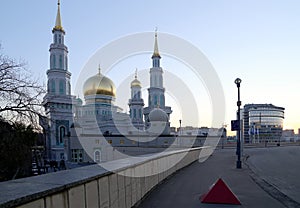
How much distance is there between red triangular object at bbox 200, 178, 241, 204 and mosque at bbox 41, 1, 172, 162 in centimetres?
3675

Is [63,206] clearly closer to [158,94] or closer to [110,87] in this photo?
[110,87]

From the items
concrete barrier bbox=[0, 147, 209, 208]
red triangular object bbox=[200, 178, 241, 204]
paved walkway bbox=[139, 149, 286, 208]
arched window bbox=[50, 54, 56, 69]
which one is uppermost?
arched window bbox=[50, 54, 56, 69]

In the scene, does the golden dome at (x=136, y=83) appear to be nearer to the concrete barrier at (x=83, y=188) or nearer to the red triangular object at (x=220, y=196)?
the concrete barrier at (x=83, y=188)

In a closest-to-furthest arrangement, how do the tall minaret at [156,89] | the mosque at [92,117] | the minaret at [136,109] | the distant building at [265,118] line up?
the mosque at [92,117], the minaret at [136,109], the tall minaret at [156,89], the distant building at [265,118]

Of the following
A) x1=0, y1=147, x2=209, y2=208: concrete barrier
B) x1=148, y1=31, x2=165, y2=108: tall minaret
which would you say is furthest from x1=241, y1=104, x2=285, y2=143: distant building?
x1=0, y1=147, x2=209, y2=208: concrete barrier

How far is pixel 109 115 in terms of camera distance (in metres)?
64.2

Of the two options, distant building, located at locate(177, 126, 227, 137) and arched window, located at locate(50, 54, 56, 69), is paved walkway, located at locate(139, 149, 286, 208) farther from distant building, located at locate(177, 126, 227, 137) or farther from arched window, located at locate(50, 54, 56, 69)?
arched window, located at locate(50, 54, 56, 69)

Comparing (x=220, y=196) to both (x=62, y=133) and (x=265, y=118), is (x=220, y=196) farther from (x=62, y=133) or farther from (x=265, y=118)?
(x=265, y=118)

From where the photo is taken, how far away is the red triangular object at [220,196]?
6.62 m

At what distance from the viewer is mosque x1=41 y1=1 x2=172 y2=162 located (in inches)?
1777

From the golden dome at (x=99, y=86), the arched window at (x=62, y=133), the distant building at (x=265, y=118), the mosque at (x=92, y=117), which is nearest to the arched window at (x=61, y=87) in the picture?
the mosque at (x=92, y=117)

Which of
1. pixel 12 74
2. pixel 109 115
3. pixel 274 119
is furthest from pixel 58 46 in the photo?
pixel 274 119

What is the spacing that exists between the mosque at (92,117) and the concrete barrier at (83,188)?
3629 cm

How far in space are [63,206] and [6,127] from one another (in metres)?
9.30
